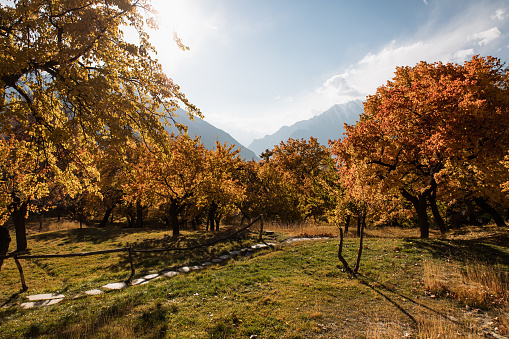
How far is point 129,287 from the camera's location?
8.75 meters

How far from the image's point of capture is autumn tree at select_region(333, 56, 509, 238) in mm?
11289

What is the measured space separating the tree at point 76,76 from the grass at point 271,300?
4477 mm

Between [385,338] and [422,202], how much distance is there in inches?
528

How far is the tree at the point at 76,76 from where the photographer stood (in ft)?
19.3

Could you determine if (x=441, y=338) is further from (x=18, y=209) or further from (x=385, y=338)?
(x=18, y=209)

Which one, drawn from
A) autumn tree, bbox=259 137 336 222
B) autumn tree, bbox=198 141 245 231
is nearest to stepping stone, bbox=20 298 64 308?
autumn tree, bbox=198 141 245 231

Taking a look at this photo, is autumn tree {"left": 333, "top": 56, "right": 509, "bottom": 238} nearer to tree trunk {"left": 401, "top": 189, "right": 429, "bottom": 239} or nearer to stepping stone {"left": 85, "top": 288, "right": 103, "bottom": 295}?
tree trunk {"left": 401, "top": 189, "right": 429, "bottom": 239}

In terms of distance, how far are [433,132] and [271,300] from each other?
38.8 ft

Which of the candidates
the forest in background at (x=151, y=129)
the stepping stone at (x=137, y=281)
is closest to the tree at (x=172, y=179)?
the forest in background at (x=151, y=129)

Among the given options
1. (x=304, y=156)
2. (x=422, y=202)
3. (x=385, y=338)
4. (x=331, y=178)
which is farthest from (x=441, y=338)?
(x=304, y=156)

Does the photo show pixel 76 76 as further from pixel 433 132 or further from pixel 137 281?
pixel 433 132

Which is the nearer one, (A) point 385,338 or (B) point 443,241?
(A) point 385,338

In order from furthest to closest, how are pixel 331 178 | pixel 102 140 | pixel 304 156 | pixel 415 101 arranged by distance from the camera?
pixel 304 156 → pixel 331 178 → pixel 415 101 → pixel 102 140

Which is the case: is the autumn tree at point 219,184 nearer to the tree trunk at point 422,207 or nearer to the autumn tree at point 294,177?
the autumn tree at point 294,177
